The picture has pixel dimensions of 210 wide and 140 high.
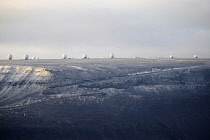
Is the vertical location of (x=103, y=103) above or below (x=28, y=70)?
below

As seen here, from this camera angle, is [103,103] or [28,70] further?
[28,70]

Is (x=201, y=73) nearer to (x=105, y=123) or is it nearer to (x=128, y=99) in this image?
(x=128, y=99)

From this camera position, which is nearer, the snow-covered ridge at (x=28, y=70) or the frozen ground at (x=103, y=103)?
the frozen ground at (x=103, y=103)

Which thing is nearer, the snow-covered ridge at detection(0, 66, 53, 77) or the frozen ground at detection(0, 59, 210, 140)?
the frozen ground at detection(0, 59, 210, 140)

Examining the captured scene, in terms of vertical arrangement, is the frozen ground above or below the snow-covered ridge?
below

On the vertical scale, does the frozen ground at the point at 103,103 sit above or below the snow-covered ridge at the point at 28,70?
below

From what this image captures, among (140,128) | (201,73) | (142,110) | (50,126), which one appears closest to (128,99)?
(142,110)
